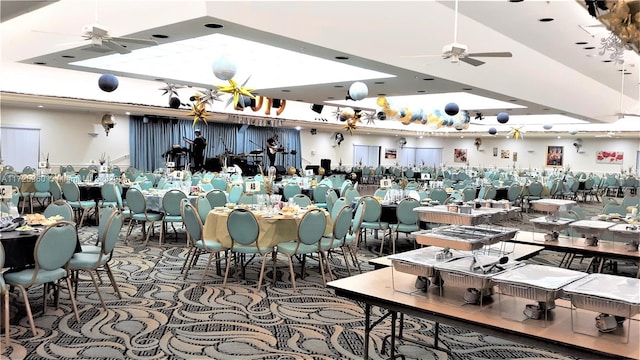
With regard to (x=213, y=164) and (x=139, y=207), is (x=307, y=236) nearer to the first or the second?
(x=139, y=207)

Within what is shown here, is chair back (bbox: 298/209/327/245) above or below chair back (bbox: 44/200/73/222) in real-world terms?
below

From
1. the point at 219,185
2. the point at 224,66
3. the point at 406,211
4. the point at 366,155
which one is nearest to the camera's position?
the point at 224,66

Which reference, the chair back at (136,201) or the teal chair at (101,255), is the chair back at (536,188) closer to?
the chair back at (136,201)

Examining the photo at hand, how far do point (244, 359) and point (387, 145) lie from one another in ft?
90.8

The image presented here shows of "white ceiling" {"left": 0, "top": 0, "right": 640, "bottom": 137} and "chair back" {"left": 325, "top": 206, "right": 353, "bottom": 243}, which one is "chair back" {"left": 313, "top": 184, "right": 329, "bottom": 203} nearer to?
"white ceiling" {"left": 0, "top": 0, "right": 640, "bottom": 137}

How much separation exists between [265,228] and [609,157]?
2554 centimetres

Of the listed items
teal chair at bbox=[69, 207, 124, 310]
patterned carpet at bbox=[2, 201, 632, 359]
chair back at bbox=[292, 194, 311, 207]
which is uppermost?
chair back at bbox=[292, 194, 311, 207]

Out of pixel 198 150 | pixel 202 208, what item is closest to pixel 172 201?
pixel 202 208

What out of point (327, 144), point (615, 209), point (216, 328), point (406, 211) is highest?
point (327, 144)

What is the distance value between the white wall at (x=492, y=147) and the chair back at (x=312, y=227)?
2006 cm

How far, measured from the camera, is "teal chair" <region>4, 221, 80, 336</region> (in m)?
4.09

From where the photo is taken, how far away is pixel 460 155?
3180 centimetres

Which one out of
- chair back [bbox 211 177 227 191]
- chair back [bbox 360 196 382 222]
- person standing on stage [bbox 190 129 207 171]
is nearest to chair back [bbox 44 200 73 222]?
chair back [bbox 360 196 382 222]

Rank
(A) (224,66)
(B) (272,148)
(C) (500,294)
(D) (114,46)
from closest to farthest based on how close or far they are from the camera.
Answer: (C) (500,294)
(D) (114,46)
(A) (224,66)
(B) (272,148)
